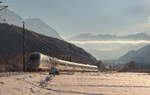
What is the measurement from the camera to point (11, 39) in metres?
177

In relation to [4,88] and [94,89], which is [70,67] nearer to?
[94,89]

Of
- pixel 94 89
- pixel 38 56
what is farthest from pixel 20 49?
pixel 94 89

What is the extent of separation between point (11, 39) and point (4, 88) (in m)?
164

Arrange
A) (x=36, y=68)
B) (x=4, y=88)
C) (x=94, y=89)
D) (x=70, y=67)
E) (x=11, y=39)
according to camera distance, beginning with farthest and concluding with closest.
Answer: (x=11, y=39) < (x=70, y=67) < (x=36, y=68) < (x=94, y=89) < (x=4, y=88)

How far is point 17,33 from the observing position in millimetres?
184875

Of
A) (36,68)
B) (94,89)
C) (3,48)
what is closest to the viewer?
(94,89)

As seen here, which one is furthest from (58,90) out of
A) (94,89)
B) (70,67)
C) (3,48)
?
(3,48)

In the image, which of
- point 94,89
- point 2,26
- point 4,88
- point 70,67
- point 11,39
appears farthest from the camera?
point 2,26

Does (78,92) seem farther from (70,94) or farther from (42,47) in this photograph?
(42,47)

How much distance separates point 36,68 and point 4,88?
28486 mm

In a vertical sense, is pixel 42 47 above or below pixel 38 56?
above

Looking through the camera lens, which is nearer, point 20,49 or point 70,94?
point 70,94

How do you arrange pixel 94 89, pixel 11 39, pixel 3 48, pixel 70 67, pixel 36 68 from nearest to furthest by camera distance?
pixel 94 89 < pixel 36 68 < pixel 70 67 < pixel 3 48 < pixel 11 39

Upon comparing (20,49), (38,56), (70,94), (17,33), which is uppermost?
(17,33)
